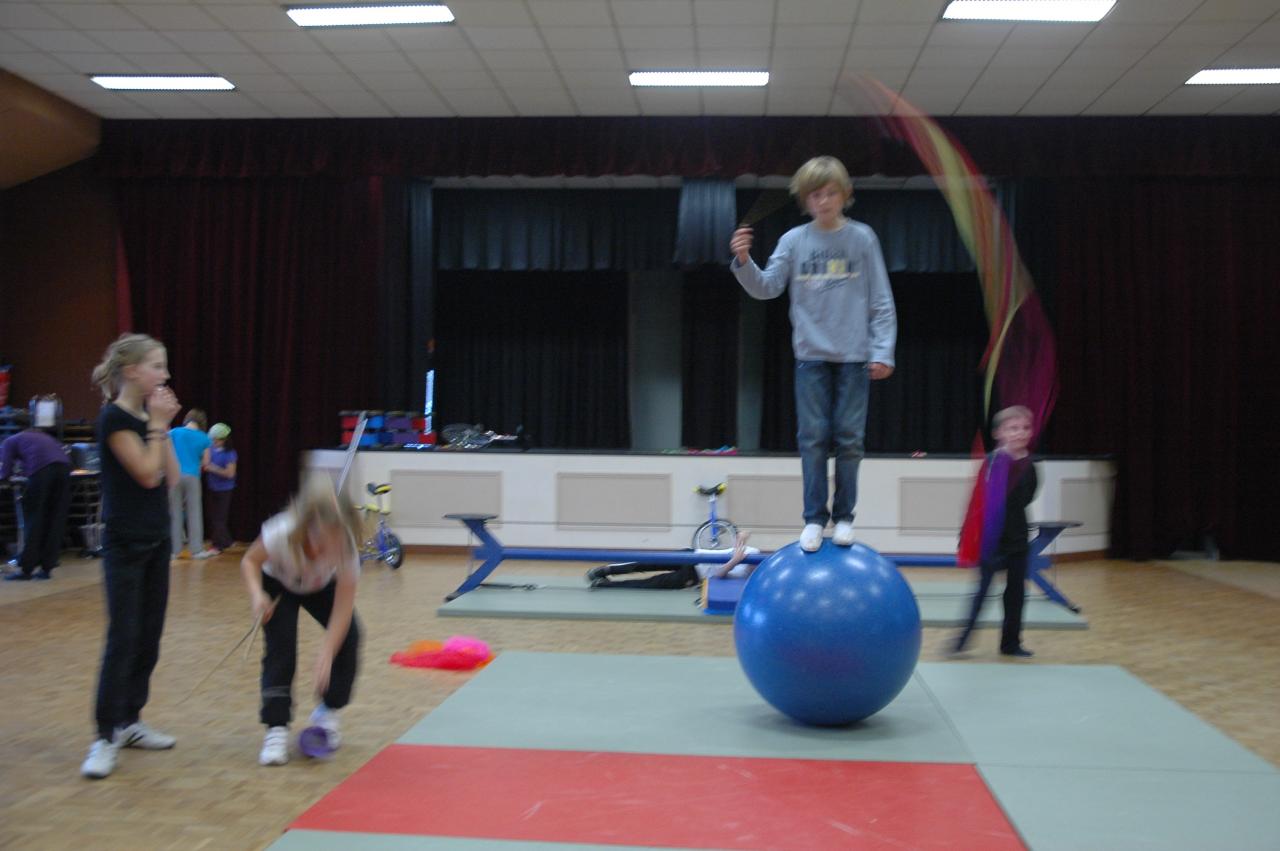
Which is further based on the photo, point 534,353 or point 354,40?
point 534,353

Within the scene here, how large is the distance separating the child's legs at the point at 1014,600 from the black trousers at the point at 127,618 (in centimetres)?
442

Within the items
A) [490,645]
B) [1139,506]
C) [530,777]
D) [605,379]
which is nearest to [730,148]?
[605,379]

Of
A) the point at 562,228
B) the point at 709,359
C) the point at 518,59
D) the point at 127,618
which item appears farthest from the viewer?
the point at 709,359

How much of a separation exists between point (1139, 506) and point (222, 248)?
10519mm

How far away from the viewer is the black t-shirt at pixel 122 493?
3.90m

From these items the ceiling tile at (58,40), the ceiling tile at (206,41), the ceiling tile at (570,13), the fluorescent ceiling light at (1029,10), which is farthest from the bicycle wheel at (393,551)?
the fluorescent ceiling light at (1029,10)

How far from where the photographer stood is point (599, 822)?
10.9 feet

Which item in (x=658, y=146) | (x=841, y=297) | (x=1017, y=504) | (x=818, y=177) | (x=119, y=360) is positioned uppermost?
(x=658, y=146)

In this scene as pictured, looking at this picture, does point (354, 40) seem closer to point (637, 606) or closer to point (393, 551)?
point (393, 551)

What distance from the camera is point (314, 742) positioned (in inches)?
159

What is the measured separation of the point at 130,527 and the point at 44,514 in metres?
6.46

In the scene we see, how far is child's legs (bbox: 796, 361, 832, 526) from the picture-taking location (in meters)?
4.42

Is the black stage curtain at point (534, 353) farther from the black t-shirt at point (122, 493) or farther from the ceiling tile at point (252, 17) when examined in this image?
the black t-shirt at point (122, 493)

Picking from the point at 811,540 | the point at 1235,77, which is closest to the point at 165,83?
the point at 811,540
